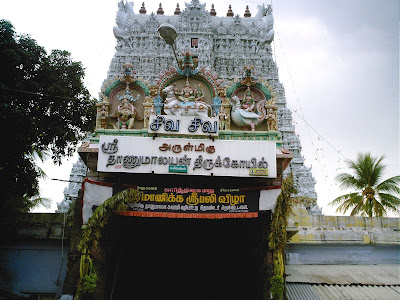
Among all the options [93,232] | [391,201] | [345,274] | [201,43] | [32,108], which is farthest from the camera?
[201,43]

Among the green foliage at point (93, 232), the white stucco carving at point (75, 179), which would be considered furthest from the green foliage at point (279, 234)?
the white stucco carving at point (75, 179)

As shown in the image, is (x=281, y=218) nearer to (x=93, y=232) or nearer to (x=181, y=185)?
(x=181, y=185)

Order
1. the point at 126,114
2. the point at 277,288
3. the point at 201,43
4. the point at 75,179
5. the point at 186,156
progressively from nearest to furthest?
the point at 277,288
the point at 186,156
the point at 126,114
the point at 75,179
the point at 201,43

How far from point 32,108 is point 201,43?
90.3 ft

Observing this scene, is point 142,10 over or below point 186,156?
over

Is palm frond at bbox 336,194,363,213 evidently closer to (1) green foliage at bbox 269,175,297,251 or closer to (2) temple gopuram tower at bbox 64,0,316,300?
(2) temple gopuram tower at bbox 64,0,316,300

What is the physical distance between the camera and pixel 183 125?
12070 millimetres

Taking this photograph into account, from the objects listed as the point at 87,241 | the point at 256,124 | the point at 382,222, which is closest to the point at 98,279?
the point at 87,241

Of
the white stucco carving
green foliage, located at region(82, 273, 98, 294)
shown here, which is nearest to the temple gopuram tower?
green foliage, located at region(82, 273, 98, 294)

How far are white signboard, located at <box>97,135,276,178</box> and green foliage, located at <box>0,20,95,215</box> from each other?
403 cm

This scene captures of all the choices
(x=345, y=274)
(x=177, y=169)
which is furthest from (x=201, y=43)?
(x=345, y=274)

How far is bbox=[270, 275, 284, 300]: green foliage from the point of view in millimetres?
10438

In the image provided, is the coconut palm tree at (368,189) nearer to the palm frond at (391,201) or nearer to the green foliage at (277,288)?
the palm frond at (391,201)

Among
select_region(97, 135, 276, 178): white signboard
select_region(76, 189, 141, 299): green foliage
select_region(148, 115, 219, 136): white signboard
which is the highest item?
select_region(148, 115, 219, 136): white signboard
